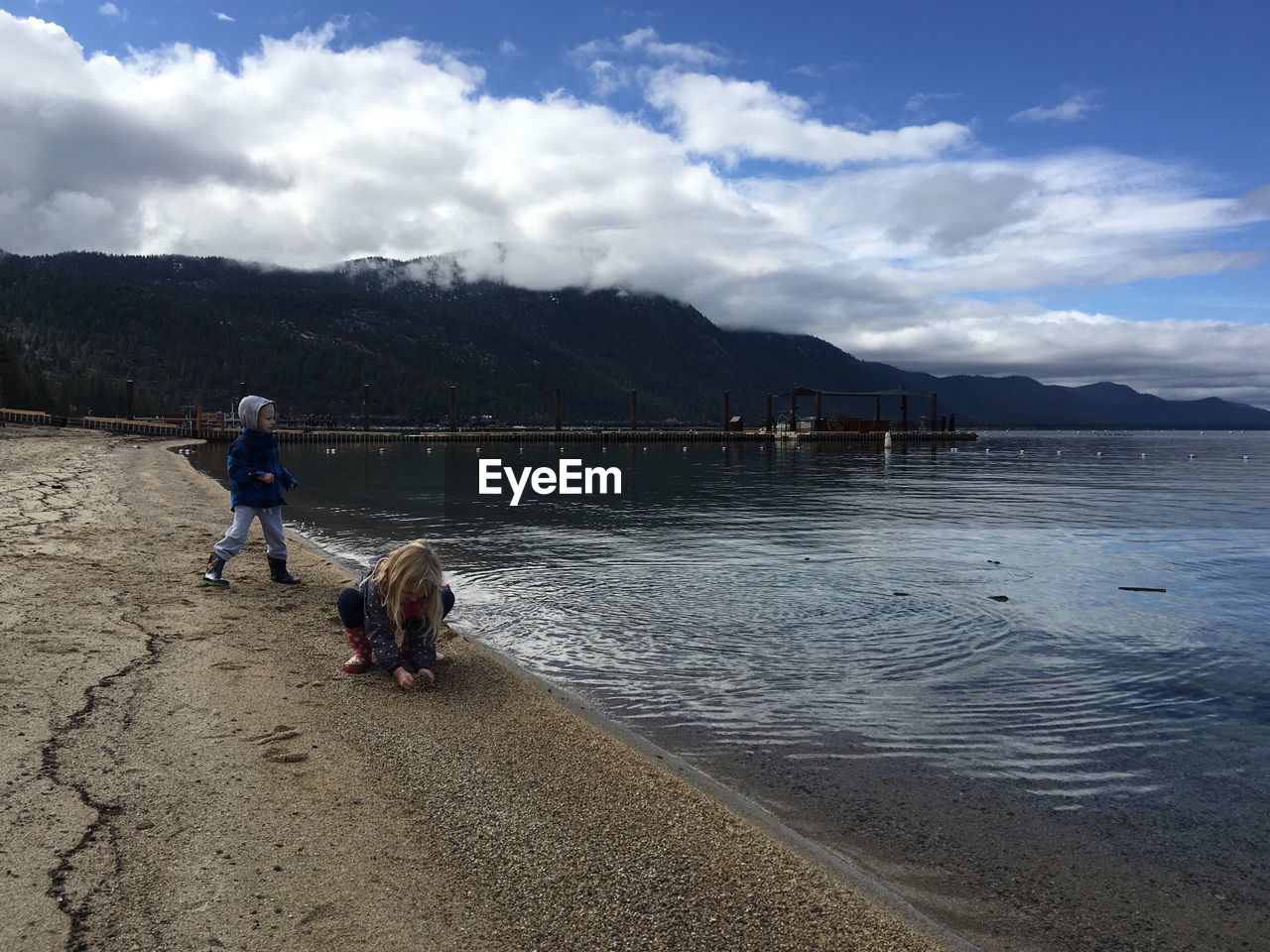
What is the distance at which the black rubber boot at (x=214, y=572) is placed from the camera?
31.4 ft

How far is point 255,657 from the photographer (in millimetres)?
6711

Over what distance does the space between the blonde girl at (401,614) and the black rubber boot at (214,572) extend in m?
3.85

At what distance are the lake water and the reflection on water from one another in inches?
1.7

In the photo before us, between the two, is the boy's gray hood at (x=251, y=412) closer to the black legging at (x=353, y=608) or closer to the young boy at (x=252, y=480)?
A: the young boy at (x=252, y=480)

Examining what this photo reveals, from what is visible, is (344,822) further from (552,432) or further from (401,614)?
(552,432)

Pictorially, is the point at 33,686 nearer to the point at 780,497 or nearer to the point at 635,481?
the point at 780,497

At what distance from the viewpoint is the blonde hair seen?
20.3ft

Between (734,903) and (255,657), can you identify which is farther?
(255,657)

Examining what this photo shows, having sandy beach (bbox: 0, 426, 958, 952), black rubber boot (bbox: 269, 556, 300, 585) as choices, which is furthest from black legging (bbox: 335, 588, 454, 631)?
black rubber boot (bbox: 269, 556, 300, 585)

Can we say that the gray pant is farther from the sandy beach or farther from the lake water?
the lake water

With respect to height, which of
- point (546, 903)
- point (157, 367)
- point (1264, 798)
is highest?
point (157, 367)

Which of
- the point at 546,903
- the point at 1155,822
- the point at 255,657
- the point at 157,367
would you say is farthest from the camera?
the point at 157,367

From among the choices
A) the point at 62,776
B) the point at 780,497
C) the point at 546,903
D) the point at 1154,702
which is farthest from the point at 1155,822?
the point at 780,497

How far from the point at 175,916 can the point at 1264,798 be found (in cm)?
590
